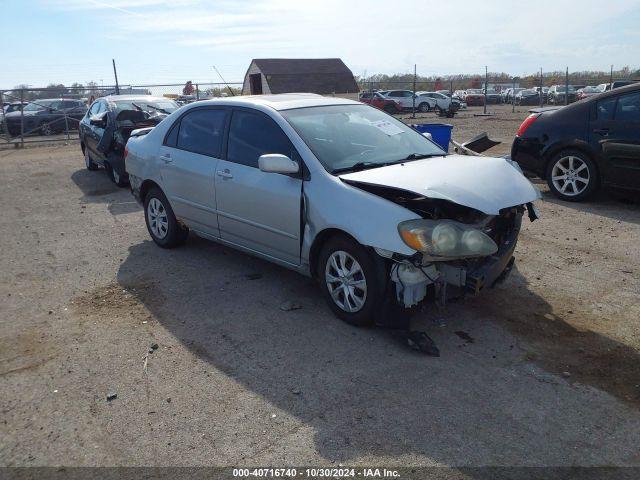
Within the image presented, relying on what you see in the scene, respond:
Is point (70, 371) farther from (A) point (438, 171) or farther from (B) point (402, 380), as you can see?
(A) point (438, 171)

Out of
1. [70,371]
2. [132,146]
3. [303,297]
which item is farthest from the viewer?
[132,146]

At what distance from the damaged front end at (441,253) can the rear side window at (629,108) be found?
4438 mm

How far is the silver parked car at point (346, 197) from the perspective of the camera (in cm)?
398

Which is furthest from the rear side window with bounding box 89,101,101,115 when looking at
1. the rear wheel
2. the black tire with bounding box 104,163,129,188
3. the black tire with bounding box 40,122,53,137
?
the black tire with bounding box 40,122,53,137

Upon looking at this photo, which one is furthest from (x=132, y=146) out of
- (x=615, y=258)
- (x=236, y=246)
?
(x=615, y=258)

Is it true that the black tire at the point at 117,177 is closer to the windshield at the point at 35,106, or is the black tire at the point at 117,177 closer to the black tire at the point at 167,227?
the black tire at the point at 167,227

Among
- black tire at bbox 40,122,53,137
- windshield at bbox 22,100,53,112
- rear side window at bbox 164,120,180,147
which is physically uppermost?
windshield at bbox 22,100,53,112

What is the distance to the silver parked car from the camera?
3977mm

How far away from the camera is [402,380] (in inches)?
144

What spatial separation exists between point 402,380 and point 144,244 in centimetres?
436

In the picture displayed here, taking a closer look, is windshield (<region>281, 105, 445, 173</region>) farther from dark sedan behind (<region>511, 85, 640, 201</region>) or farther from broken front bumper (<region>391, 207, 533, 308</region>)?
dark sedan behind (<region>511, 85, 640, 201</region>)

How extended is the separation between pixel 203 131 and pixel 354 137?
5.62 feet

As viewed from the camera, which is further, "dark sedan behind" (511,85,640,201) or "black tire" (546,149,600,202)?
"black tire" (546,149,600,202)

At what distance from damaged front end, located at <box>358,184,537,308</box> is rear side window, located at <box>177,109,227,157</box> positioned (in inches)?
A: 76.5
